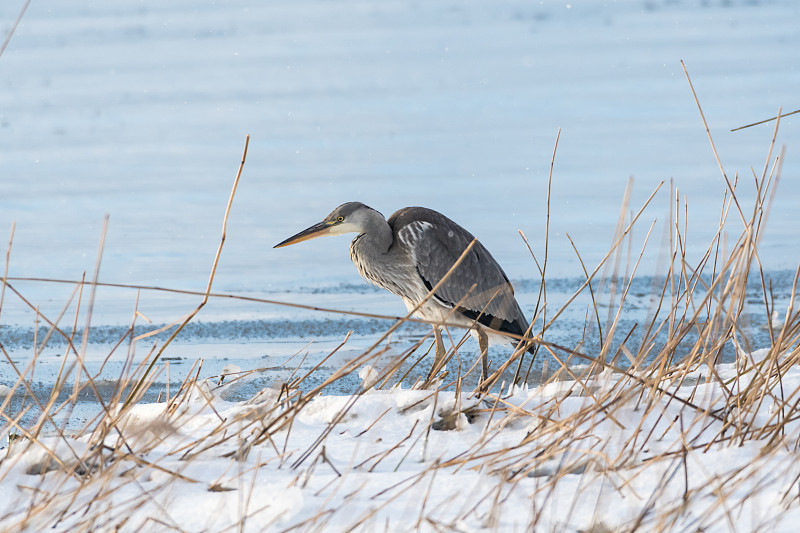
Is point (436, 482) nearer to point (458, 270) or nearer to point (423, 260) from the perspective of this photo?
point (423, 260)

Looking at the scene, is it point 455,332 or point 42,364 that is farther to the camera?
point 455,332

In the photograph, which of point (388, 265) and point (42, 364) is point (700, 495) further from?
point (42, 364)

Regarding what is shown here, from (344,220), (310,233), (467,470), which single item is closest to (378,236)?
(344,220)

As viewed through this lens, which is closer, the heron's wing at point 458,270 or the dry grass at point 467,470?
the dry grass at point 467,470

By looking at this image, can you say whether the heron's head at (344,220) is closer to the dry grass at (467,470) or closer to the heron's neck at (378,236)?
the heron's neck at (378,236)

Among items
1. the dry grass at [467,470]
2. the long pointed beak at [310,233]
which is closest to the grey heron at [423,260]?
the long pointed beak at [310,233]

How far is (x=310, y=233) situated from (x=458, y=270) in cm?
87

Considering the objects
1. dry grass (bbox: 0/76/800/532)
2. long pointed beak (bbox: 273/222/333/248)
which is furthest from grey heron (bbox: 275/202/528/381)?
dry grass (bbox: 0/76/800/532)

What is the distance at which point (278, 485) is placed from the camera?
1.87 metres

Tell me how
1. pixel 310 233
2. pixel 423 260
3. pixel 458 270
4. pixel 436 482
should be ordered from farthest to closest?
pixel 458 270
pixel 423 260
pixel 310 233
pixel 436 482

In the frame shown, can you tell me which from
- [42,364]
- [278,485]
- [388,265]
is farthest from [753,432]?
[42,364]

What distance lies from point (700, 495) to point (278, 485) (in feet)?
2.77

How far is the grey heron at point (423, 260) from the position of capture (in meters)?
4.79

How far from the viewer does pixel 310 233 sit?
4707 mm
